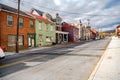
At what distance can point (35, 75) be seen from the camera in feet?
27.7

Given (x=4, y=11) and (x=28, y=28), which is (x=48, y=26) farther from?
(x=4, y=11)

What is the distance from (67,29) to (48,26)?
2349 centimetres

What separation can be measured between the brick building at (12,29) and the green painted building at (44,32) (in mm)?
2523

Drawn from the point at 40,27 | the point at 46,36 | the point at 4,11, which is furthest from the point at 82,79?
the point at 46,36

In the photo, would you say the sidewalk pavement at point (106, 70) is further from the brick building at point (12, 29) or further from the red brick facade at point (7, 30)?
the brick building at point (12, 29)

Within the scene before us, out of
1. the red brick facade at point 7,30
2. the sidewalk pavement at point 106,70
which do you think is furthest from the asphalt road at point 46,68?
the red brick facade at point 7,30

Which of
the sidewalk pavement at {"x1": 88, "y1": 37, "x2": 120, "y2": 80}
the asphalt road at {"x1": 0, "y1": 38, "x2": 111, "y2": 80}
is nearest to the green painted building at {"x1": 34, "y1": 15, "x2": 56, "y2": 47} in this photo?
the asphalt road at {"x1": 0, "y1": 38, "x2": 111, "y2": 80}

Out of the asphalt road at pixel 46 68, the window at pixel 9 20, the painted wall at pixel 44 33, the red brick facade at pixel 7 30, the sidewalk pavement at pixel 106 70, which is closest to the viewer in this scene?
the sidewalk pavement at pixel 106 70

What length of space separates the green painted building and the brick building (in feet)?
8.28

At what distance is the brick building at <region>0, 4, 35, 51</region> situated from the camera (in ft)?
78.0

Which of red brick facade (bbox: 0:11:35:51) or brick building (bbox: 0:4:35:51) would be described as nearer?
red brick facade (bbox: 0:11:35:51)

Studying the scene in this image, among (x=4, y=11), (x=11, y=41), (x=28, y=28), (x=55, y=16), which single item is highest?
(x=55, y=16)

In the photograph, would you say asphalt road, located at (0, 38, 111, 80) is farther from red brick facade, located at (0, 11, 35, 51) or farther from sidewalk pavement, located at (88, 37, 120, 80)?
red brick facade, located at (0, 11, 35, 51)

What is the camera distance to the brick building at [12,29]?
23766 mm
